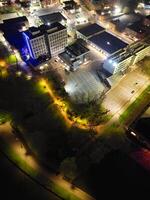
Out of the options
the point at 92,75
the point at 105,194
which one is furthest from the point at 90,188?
the point at 92,75

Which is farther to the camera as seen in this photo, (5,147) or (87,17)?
(87,17)

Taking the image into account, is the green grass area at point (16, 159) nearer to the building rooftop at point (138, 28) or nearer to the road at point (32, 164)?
the road at point (32, 164)

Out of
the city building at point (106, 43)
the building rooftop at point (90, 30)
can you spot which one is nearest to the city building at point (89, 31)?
the building rooftop at point (90, 30)

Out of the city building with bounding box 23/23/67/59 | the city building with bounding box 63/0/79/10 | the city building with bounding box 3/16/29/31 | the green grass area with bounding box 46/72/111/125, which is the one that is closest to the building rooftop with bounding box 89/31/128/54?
the city building with bounding box 23/23/67/59

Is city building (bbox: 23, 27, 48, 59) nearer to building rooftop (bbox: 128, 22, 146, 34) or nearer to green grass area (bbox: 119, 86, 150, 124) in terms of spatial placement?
green grass area (bbox: 119, 86, 150, 124)

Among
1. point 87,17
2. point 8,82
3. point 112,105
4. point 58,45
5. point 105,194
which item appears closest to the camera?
point 105,194

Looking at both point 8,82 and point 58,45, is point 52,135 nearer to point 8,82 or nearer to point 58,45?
point 8,82
